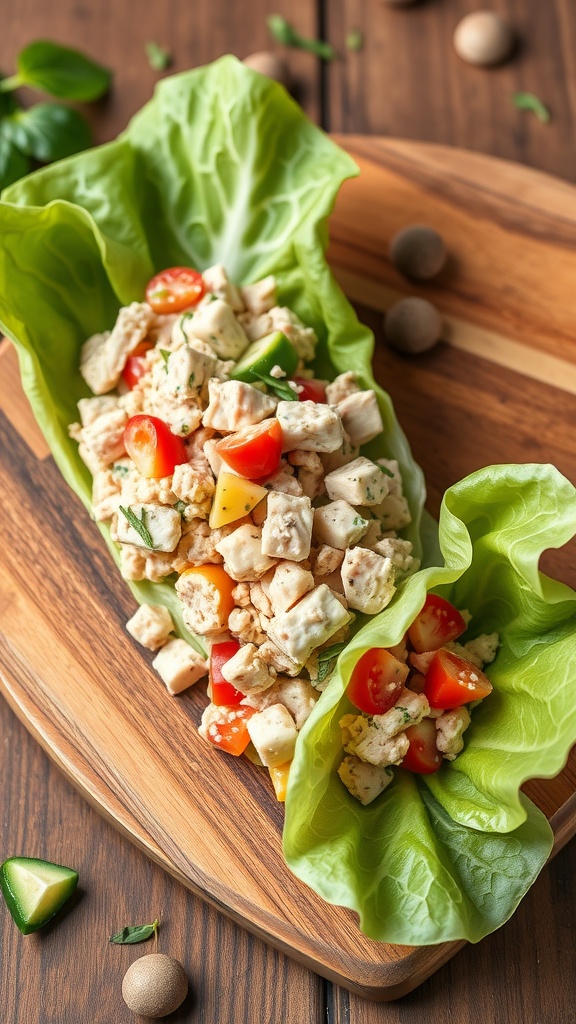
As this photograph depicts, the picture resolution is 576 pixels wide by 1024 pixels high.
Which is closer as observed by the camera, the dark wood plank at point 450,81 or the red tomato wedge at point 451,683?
the red tomato wedge at point 451,683

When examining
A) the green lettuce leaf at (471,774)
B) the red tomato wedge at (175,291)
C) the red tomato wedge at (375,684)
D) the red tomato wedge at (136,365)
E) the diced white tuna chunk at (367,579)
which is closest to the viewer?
the green lettuce leaf at (471,774)

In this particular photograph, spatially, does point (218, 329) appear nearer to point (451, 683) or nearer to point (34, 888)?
point (451, 683)

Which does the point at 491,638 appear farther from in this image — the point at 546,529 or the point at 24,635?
the point at 24,635

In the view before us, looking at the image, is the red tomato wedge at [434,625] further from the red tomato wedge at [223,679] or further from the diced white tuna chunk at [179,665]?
the diced white tuna chunk at [179,665]

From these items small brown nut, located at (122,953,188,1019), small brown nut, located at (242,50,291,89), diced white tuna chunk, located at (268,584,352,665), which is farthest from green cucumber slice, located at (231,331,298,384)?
small brown nut, located at (122,953,188,1019)

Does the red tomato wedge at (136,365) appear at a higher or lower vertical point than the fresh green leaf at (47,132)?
lower

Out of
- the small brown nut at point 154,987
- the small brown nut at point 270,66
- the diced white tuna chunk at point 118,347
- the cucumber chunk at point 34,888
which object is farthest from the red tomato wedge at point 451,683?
the small brown nut at point 270,66

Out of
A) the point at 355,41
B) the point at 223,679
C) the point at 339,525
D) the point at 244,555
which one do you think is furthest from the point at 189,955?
the point at 355,41
